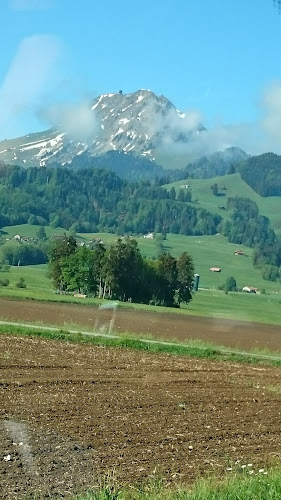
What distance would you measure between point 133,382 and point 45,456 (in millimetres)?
11360

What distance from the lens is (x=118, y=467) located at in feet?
43.0

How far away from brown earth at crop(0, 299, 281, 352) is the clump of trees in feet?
64.6

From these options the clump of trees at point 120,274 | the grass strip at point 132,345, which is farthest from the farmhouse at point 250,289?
the grass strip at point 132,345

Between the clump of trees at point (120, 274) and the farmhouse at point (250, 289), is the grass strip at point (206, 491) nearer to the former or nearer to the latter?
the clump of trees at point (120, 274)

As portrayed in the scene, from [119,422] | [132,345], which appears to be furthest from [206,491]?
[132,345]

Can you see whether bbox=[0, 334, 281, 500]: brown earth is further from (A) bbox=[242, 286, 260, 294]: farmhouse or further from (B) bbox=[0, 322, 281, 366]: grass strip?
(A) bbox=[242, 286, 260, 294]: farmhouse

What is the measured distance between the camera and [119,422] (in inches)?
672

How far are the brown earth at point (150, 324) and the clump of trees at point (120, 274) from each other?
19699 mm

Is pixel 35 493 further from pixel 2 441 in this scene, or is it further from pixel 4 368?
pixel 4 368

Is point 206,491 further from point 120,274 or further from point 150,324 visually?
point 120,274

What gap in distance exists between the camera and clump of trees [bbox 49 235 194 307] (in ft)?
318

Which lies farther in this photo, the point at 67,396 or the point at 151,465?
the point at 67,396

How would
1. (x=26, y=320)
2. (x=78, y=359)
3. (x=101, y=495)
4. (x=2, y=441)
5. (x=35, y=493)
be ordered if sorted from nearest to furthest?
(x=101, y=495) → (x=35, y=493) → (x=2, y=441) → (x=78, y=359) → (x=26, y=320)

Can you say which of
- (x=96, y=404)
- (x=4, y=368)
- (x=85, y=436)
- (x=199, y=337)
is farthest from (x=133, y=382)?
(x=199, y=337)
